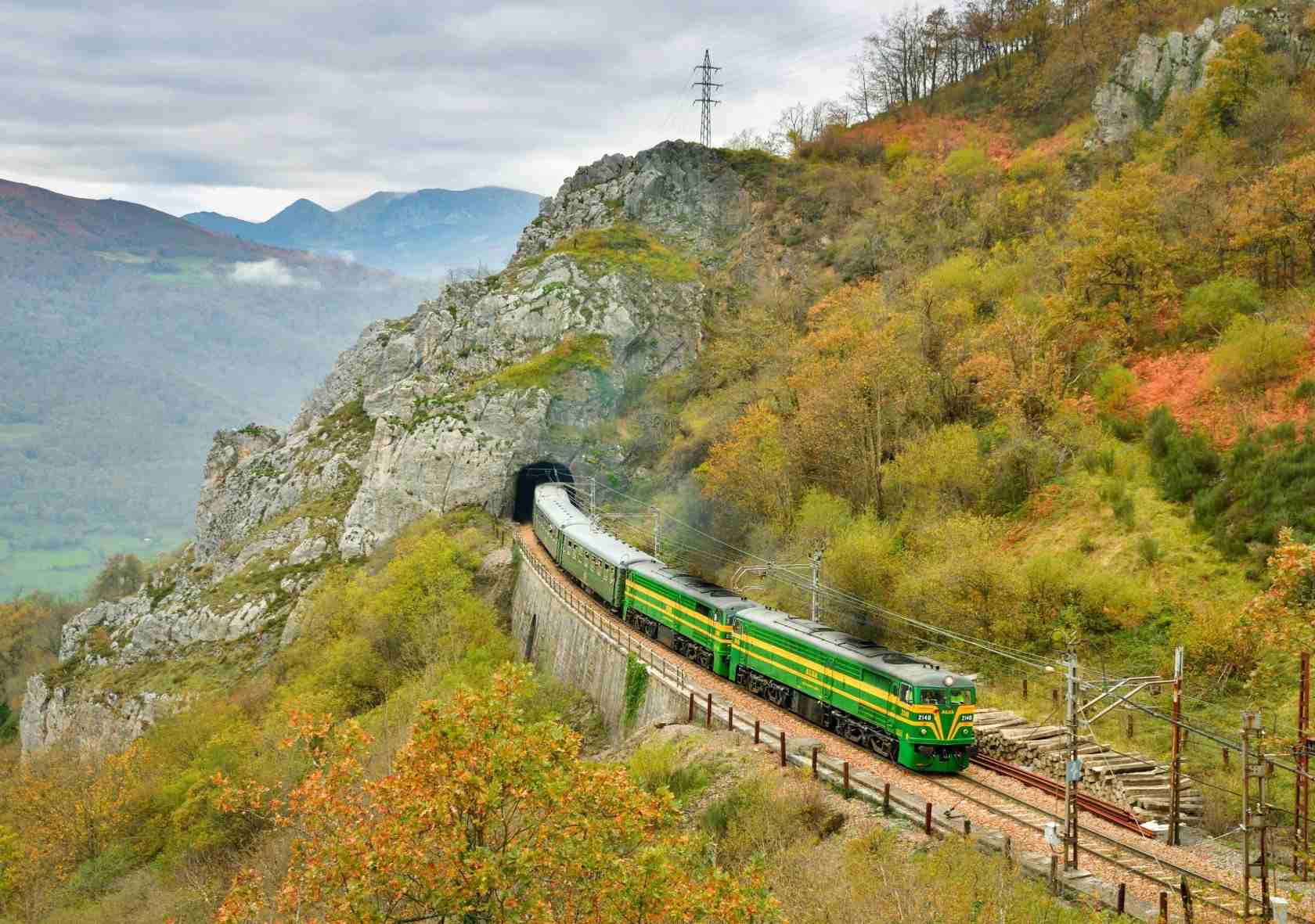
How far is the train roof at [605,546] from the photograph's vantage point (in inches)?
1610

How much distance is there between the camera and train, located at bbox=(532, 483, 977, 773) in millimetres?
23531

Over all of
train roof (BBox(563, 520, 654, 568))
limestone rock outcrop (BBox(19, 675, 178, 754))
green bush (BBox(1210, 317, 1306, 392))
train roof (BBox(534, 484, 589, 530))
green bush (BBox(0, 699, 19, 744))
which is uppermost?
green bush (BBox(1210, 317, 1306, 392))

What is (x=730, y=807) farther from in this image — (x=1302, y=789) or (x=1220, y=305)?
(x=1220, y=305)

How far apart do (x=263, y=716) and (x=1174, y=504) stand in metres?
→ 41.3

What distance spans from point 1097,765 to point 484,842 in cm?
1613

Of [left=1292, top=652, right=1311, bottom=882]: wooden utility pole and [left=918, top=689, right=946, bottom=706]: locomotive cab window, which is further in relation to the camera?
[left=918, top=689, right=946, bottom=706]: locomotive cab window

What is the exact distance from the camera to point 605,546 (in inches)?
1709

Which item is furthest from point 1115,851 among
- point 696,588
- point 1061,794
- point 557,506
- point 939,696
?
point 557,506

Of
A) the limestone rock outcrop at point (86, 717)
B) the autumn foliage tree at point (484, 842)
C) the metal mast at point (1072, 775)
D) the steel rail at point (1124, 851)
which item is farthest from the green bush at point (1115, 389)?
the limestone rock outcrop at point (86, 717)

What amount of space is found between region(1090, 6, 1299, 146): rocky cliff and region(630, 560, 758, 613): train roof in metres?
46.6

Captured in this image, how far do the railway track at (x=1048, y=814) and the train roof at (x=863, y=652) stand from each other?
2365mm

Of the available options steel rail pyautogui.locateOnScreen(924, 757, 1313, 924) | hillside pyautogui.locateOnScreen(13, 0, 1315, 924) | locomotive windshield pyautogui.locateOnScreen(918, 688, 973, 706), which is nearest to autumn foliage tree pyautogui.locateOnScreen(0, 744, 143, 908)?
hillside pyautogui.locateOnScreen(13, 0, 1315, 924)

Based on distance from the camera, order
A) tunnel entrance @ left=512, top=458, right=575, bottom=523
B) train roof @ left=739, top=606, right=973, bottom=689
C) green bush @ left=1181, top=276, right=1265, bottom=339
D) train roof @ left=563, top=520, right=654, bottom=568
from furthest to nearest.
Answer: tunnel entrance @ left=512, top=458, right=575, bottom=523 < train roof @ left=563, top=520, right=654, bottom=568 < green bush @ left=1181, top=276, right=1265, bottom=339 < train roof @ left=739, top=606, right=973, bottom=689

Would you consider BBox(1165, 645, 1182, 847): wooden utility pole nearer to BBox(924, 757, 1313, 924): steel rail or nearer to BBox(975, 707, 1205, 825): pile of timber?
BBox(975, 707, 1205, 825): pile of timber
